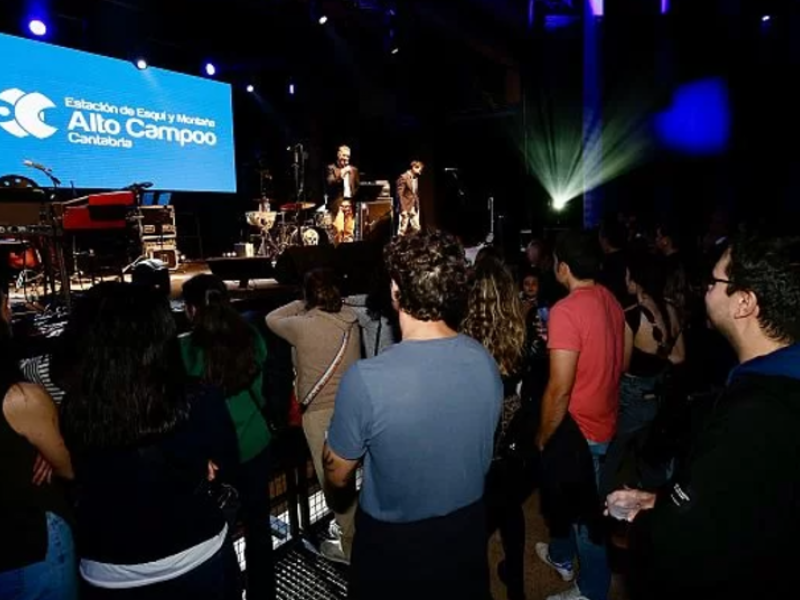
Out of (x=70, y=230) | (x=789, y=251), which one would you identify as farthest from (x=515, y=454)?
(x=70, y=230)

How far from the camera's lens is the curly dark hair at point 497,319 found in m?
2.35

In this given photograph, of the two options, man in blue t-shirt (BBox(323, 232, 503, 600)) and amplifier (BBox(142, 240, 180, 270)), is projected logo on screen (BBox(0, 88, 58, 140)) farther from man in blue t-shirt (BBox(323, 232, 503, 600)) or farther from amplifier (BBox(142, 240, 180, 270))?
man in blue t-shirt (BBox(323, 232, 503, 600))

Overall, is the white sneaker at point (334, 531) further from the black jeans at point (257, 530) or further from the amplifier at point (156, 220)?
the amplifier at point (156, 220)

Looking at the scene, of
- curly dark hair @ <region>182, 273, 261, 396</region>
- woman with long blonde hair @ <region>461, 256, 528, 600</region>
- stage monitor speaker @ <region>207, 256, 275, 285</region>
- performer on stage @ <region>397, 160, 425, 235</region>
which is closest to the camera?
curly dark hair @ <region>182, 273, 261, 396</region>

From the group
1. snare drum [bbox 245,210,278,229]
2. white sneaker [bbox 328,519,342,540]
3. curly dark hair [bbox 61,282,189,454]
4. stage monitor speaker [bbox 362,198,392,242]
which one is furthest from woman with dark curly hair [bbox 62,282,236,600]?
snare drum [bbox 245,210,278,229]

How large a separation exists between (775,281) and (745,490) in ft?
1.59

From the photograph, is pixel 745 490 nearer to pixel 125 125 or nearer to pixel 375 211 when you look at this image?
pixel 125 125

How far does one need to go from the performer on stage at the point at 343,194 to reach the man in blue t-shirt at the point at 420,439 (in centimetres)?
815

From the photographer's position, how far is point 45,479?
146cm

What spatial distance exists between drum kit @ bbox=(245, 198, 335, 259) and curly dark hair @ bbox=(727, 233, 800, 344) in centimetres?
789

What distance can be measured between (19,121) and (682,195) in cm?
1082

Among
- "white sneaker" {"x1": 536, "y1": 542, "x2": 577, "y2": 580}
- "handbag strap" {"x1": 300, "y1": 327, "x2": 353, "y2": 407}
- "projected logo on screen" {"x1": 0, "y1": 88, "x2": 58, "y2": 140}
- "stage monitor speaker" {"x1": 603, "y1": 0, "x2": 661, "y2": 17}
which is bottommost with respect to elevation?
"white sneaker" {"x1": 536, "y1": 542, "x2": 577, "y2": 580}

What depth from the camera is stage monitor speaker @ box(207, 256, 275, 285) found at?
256 inches

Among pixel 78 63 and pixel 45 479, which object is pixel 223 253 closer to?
pixel 78 63
